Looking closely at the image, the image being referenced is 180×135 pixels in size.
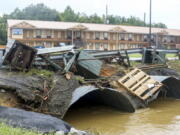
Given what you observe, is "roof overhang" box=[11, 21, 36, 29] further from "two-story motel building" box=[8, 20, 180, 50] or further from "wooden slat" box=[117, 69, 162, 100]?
"wooden slat" box=[117, 69, 162, 100]

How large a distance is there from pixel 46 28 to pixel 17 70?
4051 cm

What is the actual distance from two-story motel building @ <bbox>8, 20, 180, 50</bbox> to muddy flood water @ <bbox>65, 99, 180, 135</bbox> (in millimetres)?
39280

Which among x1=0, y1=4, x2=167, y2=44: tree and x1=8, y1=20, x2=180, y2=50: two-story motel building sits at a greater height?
x1=0, y1=4, x2=167, y2=44: tree

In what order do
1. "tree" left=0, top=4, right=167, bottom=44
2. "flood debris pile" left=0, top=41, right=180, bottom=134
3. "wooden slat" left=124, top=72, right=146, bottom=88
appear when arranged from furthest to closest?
"tree" left=0, top=4, right=167, bottom=44
"wooden slat" left=124, top=72, right=146, bottom=88
"flood debris pile" left=0, top=41, right=180, bottom=134

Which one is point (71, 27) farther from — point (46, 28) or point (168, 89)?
point (168, 89)

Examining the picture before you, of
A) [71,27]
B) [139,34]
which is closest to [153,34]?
[139,34]

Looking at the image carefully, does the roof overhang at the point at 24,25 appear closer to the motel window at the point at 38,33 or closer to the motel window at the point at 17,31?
the motel window at the point at 17,31

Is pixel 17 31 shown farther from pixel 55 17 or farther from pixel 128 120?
pixel 128 120

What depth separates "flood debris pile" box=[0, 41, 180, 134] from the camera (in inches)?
326

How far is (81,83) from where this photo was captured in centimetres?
985

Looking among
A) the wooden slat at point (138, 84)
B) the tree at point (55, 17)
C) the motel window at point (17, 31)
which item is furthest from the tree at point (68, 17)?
the wooden slat at point (138, 84)

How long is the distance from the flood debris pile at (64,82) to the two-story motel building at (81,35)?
37993mm

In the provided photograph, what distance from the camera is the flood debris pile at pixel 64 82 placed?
27.2ft

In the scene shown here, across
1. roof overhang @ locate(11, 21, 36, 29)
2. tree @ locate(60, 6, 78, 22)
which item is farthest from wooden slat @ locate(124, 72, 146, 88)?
tree @ locate(60, 6, 78, 22)
